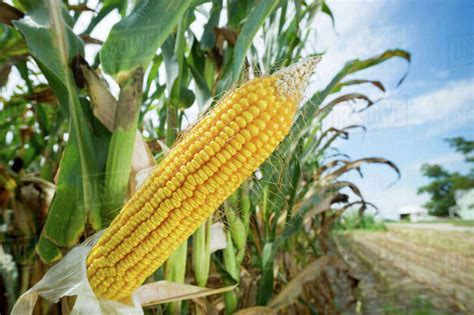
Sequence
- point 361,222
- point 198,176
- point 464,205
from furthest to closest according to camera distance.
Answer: point 361,222 < point 464,205 < point 198,176

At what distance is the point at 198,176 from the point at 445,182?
413 mm

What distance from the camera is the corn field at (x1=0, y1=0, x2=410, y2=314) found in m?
0.24

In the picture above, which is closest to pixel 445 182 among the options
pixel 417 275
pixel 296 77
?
pixel 417 275

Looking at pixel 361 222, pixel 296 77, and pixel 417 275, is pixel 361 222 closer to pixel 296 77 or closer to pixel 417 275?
pixel 417 275

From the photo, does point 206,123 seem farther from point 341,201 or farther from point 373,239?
point 373,239

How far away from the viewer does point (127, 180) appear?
366 mm

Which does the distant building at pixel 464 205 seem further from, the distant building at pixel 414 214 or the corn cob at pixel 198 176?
the corn cob at pixel 198 176

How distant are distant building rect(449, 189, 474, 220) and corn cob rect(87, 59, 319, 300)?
1.13ft

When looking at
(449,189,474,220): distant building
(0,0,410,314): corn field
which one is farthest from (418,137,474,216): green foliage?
(0,0,410,314): corn field

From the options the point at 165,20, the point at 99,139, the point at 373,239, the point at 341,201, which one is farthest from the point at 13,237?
the point at 373,239

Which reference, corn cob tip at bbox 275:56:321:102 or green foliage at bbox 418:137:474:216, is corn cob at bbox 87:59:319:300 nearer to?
corn cob tip at bbox 275:56:321:102

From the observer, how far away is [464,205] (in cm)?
49

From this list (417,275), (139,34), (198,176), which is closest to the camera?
(198,176)

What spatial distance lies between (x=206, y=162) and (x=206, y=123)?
0.09 ft
